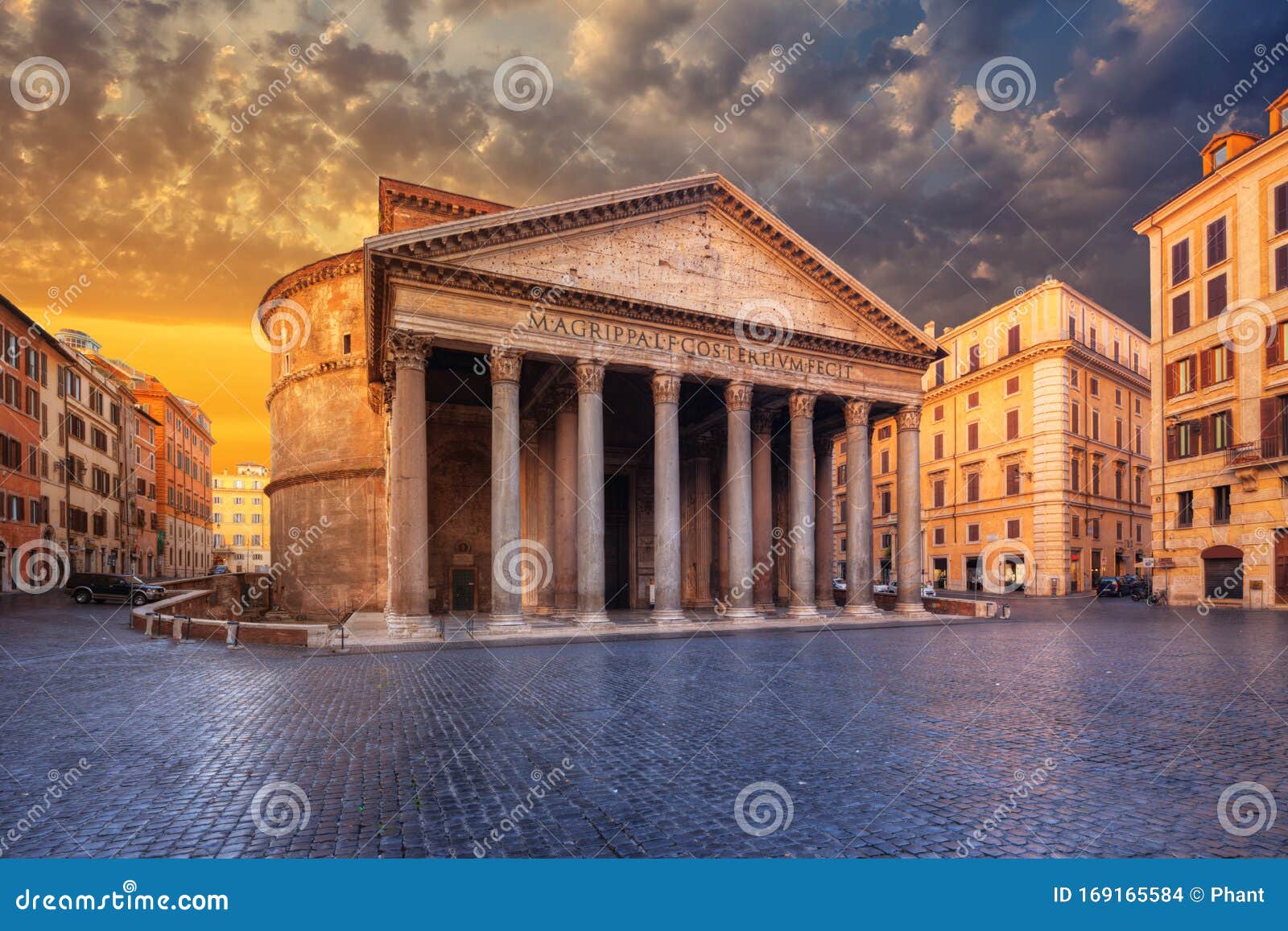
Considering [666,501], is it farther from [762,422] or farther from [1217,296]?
[1217,296]

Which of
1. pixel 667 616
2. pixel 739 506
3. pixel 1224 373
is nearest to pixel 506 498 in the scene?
pixel 667 616

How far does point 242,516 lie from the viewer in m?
112

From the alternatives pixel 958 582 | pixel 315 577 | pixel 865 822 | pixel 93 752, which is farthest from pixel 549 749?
pixel 958 582

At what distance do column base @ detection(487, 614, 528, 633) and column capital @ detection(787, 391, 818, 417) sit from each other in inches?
466

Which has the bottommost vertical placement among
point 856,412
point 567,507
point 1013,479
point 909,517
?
point 909,517

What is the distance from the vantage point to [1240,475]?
28.6 metres

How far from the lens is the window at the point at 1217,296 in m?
30.0

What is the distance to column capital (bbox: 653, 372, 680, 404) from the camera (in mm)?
23156

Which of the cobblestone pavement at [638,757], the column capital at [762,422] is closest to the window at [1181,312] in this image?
the column capital at [762,422]

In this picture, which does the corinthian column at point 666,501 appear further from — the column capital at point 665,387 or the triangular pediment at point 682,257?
the triangular pediment at point 682,257

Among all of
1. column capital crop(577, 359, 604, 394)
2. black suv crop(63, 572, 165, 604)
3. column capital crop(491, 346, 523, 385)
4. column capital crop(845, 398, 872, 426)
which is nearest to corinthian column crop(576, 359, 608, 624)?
column capital crop(577, 359, 604, 394)

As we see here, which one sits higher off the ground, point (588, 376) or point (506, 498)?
point (588, 376)

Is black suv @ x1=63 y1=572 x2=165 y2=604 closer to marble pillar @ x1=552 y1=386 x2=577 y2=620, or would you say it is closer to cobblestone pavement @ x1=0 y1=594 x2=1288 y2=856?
marble pillar @ x1=552 y1=386 x2=577 y2=620

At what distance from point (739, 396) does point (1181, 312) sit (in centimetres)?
2184
